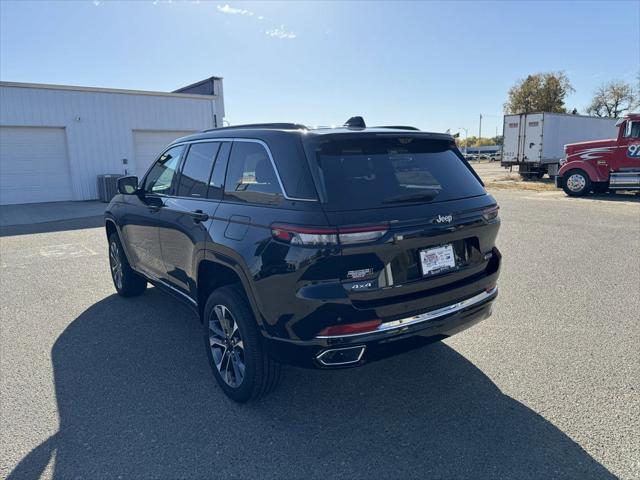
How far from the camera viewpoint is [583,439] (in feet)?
8.95

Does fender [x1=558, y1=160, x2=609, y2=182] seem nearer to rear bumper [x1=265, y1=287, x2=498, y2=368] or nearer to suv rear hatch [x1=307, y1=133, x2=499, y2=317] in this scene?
suv rear hatch [x1=307, y1=133, x2=499, y2=317]

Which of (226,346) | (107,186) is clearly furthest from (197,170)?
(107,186)

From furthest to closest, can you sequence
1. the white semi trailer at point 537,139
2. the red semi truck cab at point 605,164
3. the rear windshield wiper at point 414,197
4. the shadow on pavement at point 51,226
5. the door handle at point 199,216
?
the white semi trailer at point 537,139 → the red semi truck cab at point 605,164 → the shadow on pavement at point 51,226 → the door handle at point 199,216 → the rear windshield wiper at point 414,197

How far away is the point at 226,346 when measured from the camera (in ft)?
10.8

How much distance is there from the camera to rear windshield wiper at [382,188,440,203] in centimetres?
275

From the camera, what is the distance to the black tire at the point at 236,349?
298cm

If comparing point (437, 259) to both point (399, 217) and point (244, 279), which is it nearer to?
point (399, 217)

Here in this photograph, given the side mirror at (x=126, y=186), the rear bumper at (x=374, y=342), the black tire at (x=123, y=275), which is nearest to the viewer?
the rear bumper at (x=374, y=342)

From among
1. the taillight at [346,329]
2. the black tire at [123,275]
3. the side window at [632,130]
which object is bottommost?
the black tire at [123,275]

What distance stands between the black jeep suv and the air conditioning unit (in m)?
14.5

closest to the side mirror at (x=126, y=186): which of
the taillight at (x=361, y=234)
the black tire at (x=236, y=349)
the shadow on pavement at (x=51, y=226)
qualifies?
the black tire at (x=236, y=349)

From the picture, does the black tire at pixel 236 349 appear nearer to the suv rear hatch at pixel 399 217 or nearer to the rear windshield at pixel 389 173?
the suv rear hatch at pixel 399 217

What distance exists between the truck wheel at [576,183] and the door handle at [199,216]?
1591 cm

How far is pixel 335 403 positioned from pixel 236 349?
0.79 meters
